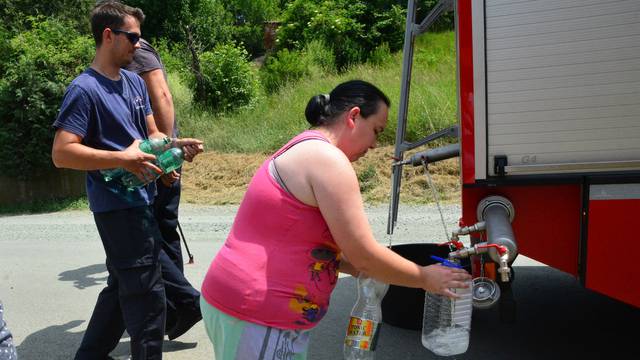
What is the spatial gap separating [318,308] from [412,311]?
2164 millimetres

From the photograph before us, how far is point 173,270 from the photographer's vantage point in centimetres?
407

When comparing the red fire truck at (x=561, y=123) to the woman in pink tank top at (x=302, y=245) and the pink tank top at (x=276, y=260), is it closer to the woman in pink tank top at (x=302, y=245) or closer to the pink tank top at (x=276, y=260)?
the woman in pink tank top at (x=302, y=245)

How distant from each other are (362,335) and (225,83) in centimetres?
1474

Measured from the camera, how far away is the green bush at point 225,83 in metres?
16.6

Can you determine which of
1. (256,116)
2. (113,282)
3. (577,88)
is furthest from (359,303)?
(256,116)

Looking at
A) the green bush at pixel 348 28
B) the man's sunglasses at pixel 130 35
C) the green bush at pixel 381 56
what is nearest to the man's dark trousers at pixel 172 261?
the man's sunglasses at pixel 130 35

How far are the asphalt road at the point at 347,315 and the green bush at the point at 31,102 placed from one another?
400 cm

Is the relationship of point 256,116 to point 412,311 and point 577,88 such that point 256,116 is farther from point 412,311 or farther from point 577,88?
point 577,88

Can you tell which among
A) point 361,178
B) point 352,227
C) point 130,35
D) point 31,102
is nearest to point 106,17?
point 130,35

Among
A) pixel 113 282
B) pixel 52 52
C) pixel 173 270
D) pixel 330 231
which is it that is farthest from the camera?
pixel 52 52

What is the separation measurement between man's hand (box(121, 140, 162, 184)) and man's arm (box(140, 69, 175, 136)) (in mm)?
796

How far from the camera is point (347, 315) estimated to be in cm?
485

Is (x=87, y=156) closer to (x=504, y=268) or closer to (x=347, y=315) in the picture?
(x=504, y=268)

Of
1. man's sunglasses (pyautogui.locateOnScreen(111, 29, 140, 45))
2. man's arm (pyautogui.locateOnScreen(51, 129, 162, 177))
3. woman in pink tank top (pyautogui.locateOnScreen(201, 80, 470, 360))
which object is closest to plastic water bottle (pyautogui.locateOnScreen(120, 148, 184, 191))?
man's arm (pyautogui.locateOnScreen(51, 129, 162, 177))
